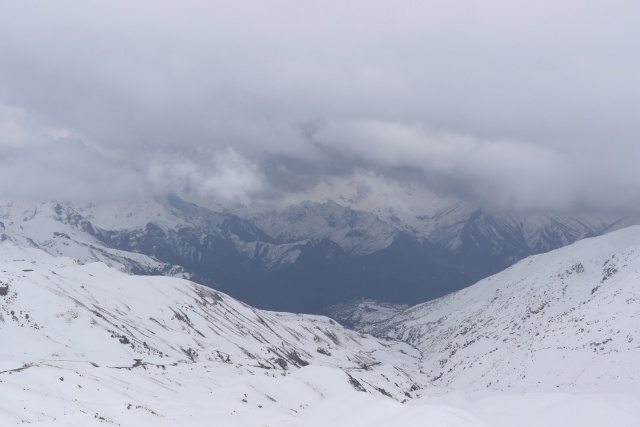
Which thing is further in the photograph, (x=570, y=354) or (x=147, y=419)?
(x=570, y=354)

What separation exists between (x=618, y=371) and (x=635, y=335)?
117 feet

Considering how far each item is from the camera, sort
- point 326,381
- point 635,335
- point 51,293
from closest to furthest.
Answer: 1. point 326,381
2. point 51,293
3. point 635,335

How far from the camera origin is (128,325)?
7067 inches

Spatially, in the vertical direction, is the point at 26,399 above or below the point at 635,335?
below

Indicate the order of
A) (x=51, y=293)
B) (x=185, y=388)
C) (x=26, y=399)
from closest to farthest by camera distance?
(x=26, y=399) < (x=185, y=388) < (x=51, y=293)

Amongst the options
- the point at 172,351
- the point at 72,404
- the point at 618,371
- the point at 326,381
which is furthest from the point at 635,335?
the point at 72,404

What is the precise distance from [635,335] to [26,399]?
634ft

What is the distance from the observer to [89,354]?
412ft

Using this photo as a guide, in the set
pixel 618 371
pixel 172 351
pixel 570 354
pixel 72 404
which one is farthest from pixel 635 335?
pixel 72 404

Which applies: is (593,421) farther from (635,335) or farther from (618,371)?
(635,335)

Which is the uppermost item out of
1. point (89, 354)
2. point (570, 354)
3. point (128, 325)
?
point (570, 354)

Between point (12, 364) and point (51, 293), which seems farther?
point (51, 293)

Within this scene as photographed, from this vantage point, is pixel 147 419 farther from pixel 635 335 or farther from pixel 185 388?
pixel 635 335

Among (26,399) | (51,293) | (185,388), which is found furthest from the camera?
(51,293)
